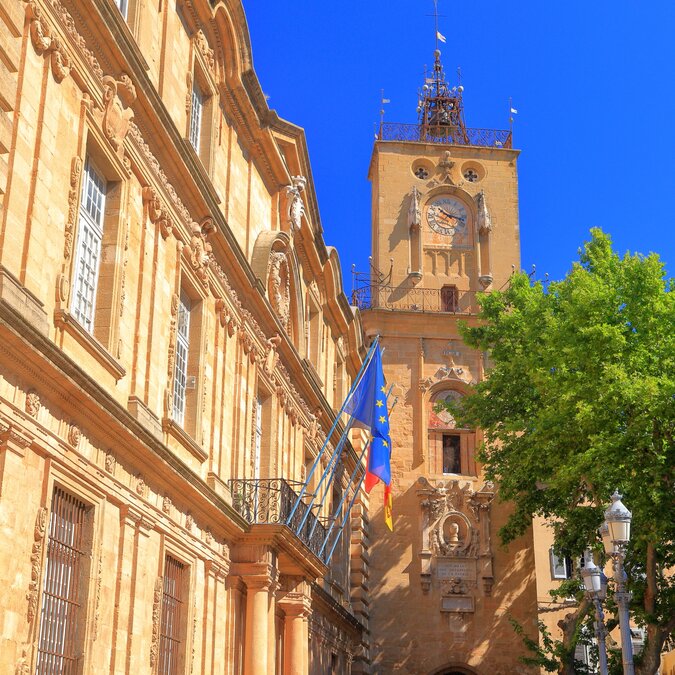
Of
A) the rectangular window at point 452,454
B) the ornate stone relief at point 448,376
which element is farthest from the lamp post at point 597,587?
the ornate stone relief at point 448,376

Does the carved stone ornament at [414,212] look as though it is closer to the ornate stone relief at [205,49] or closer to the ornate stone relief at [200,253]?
the ornate stone relief at [205,49]

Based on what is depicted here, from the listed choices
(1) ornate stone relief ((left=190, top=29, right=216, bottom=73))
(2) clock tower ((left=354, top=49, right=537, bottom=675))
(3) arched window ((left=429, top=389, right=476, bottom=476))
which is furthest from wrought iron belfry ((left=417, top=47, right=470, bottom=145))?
(1) ornate stone relief ((left=190, top=29, right=216, bottom=73))

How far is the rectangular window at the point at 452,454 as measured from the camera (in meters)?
39.1

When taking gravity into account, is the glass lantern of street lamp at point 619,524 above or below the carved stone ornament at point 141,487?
below

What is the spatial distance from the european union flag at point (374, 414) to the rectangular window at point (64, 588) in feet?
39.5

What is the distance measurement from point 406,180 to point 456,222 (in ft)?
8.63

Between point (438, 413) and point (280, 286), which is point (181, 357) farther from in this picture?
point (438, 413)

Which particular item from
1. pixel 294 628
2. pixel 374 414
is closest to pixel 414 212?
pixel 374 414

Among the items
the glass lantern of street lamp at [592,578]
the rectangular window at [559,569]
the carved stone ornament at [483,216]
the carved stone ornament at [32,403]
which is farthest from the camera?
the carved stone ornament at [483,216]

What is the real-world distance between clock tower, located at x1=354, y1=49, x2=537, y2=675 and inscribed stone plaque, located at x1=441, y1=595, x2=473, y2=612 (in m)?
0.03

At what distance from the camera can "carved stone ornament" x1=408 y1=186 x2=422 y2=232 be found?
41.8 meters

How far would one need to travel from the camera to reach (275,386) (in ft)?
79.6

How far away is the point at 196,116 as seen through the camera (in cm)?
1986

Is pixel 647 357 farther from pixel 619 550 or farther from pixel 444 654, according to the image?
pixel 444 654
